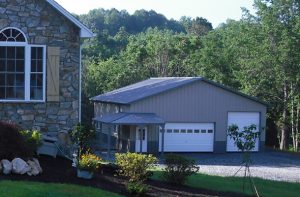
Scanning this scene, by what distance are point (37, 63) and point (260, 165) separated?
1365cm

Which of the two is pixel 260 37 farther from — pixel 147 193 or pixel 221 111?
pixel 147 193

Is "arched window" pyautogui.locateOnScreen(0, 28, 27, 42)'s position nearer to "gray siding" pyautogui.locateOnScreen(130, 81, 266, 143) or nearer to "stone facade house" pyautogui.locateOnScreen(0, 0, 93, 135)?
"stone facade house" pyautogui.locateOnScreen(0, 0, 93, 135)

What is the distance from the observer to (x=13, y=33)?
54.5ft

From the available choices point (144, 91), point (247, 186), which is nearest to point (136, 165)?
point (247, 186)

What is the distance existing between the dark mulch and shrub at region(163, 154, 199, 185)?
25 centimetres

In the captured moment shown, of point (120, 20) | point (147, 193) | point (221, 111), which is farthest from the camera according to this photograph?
point (120, 20)

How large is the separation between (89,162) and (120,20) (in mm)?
87666

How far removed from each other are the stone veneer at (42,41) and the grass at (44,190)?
223 inches

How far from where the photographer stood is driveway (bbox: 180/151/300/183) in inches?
858

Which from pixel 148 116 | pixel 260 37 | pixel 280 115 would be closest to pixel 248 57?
pixel 260 37

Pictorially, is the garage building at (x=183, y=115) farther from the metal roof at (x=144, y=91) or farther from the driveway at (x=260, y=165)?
the driveway at (x=260, y=165)

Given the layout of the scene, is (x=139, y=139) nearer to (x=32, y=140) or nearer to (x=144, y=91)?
(x=144, y=91)

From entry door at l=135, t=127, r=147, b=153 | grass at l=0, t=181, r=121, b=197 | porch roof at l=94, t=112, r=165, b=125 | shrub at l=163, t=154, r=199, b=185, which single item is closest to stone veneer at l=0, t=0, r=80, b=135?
shrub at l=163, t=154, r=199, b=185

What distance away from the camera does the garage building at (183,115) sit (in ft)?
100
